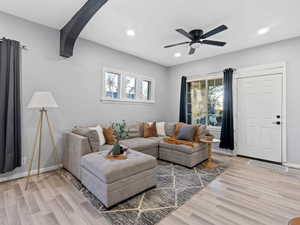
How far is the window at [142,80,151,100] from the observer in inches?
195

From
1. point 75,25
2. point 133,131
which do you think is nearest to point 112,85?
point 133,131

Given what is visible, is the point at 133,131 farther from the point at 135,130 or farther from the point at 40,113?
the point at 40,113

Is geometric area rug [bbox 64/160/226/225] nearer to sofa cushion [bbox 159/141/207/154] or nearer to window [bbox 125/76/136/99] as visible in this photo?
sofa cushion [bbox 159/141/207/154]

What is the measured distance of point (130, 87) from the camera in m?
4.48

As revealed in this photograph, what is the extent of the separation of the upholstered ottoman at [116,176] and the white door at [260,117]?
3051 mm

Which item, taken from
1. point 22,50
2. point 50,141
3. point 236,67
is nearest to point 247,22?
point 236,67

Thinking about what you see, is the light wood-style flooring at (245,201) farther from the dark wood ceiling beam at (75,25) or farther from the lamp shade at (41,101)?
the dark wood ceiling beam at (75,25)

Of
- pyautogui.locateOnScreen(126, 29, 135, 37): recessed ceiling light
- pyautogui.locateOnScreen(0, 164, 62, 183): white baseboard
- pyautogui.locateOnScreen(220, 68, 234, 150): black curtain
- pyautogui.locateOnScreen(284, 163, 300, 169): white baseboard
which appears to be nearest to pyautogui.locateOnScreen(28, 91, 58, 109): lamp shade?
pyautogui.locateOnScreen(0, 164, 62, 183): white baseboard

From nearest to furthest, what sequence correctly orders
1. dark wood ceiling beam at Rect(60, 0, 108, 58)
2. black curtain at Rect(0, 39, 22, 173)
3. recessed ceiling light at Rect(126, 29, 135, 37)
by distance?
dark wood ceiling beam at Rect(60, 0, 108, 58), black curtain at Rect(0, 39, 22, 173), recessed ceiling light at Rect(126, 29, 135, 37)

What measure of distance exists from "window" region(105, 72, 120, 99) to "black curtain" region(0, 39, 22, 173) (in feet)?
5.82

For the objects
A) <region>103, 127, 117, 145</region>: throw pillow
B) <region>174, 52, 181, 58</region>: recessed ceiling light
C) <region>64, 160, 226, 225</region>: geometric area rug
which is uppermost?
<region>174, 52, 181, 58</region>: recessed ceiling light

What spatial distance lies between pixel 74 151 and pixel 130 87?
2419mm

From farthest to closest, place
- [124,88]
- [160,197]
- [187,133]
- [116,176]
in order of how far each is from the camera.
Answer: [124,88]
[187,133]
[160,197]
[116,176]

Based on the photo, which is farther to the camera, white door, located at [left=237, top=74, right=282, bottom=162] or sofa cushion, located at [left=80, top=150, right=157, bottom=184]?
white door, located at [left=237, top=74, right=282, bottom=162]
